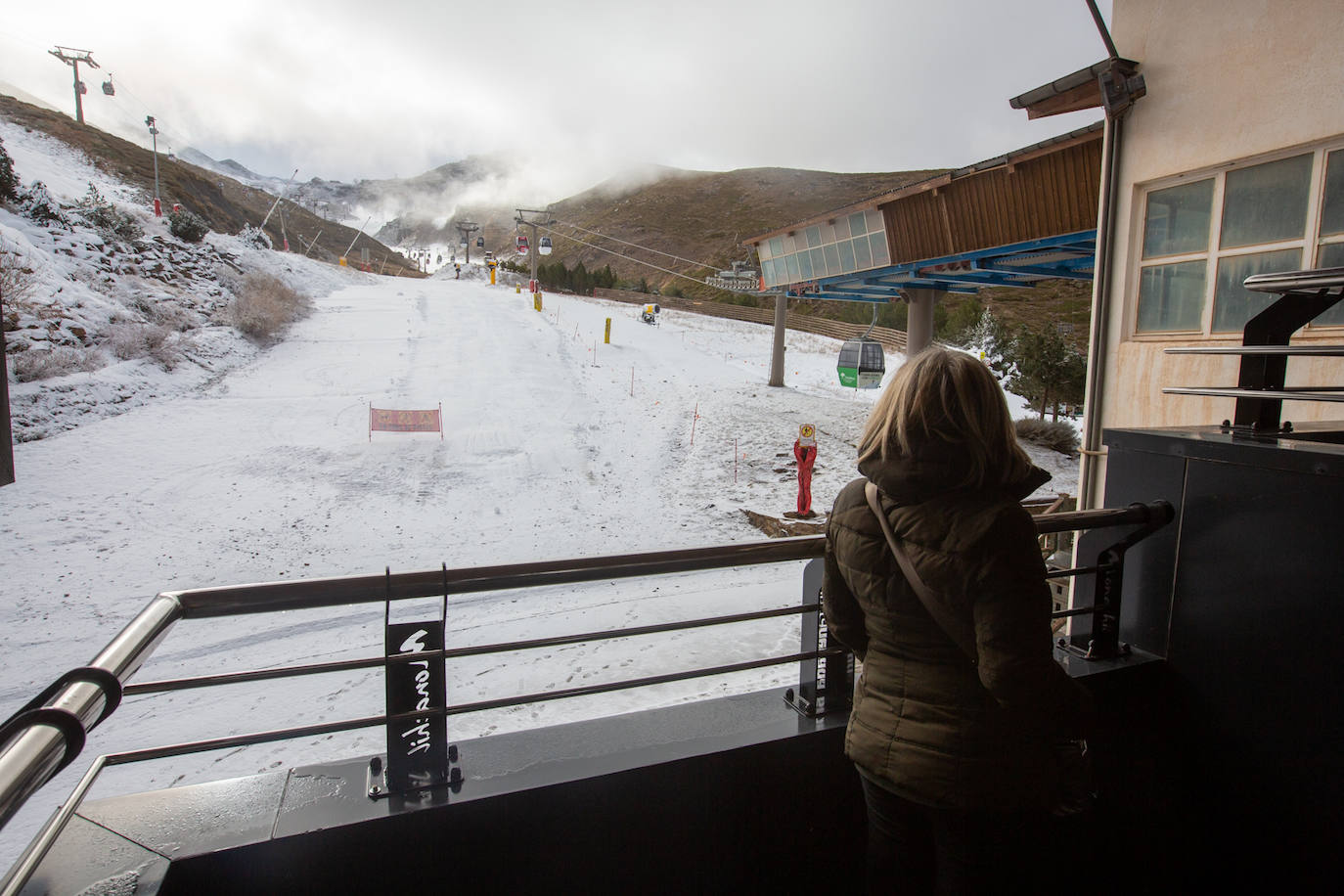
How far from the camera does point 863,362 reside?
67.2 feet

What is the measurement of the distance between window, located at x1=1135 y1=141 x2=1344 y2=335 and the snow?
18.6ft

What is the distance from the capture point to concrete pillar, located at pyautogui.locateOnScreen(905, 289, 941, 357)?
20281 mm

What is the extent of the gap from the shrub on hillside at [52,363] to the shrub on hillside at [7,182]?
34.0 ft

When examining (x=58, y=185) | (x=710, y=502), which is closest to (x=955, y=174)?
(x=710, y=502)

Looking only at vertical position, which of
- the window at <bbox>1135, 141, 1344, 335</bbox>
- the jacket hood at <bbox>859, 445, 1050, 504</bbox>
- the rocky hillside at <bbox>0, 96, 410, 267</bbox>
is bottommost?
the jacket hood at <bbox>859, 445, 1050, 504</bbox>

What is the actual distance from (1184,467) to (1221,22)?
294 inches

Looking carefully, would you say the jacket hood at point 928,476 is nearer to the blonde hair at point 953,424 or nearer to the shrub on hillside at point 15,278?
the blonde hair at point 953,424

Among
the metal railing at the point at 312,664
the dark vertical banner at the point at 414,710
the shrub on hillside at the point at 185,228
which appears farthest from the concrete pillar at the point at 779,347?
the shrub on hillside at the point at 185,228

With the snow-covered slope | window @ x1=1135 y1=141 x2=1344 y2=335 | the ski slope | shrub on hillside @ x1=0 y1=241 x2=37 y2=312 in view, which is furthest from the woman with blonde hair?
shrub on hillside @ x1=0 y1=241 x2=37 y2=312

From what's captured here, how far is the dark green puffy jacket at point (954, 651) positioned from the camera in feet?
4.08

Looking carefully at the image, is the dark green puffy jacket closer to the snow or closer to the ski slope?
the ski slope

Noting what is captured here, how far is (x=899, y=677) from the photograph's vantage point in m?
1.45

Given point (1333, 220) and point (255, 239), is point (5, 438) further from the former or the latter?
point (255, 239)

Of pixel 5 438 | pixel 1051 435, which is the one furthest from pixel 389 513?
pixel 1051 435
